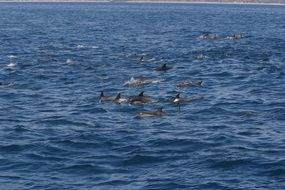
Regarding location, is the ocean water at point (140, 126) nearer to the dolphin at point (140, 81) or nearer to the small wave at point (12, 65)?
the small wave at point (12, 65)

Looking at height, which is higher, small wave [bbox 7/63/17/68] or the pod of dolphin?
the pod of dolphin

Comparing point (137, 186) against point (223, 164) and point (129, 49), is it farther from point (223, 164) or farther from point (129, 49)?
point (129, 49)

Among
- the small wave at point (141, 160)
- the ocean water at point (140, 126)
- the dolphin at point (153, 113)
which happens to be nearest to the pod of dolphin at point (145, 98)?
the dolphin at point (153, 113)

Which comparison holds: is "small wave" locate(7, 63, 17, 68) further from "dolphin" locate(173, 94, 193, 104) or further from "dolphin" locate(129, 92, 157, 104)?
"dolphin" locate(173, 94, 193, 104)

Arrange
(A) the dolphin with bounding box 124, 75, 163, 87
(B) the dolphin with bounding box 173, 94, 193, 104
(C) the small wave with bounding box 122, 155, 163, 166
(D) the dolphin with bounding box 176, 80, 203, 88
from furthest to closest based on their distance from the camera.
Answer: (A) the dolphin with bounding box 124, 75, 163, 87 < (D) the dolphin with bounding box 176, 80, 203, 88 < (B) the dolphin with bounding box 173, 94, 193, 104 < (C) the small wave with bounding box 122, 155, 163, 166

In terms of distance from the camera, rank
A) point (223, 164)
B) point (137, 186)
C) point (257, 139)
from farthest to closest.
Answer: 1. point (257, 139)
2. point (223, 164)
3. point (137, 186)

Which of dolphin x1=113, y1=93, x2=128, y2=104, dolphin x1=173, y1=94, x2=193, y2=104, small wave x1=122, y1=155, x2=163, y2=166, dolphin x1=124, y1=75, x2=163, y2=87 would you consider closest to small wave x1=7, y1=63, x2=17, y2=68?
dolphin x1=124, y1=75, x2=163, y2=87

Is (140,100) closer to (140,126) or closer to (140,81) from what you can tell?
(140,126)

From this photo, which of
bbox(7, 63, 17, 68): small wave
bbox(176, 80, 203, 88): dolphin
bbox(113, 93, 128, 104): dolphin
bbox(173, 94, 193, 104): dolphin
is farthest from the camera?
A: bbox(7, 63, 17, 68): small wave

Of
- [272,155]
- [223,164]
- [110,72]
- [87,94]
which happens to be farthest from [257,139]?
[110,72]

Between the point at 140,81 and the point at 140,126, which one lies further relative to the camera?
the point at 140,81

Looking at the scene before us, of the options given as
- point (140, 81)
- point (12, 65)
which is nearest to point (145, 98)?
point (140, 81)

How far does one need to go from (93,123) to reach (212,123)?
16.9 feet

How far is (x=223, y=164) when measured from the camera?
20797 mm
